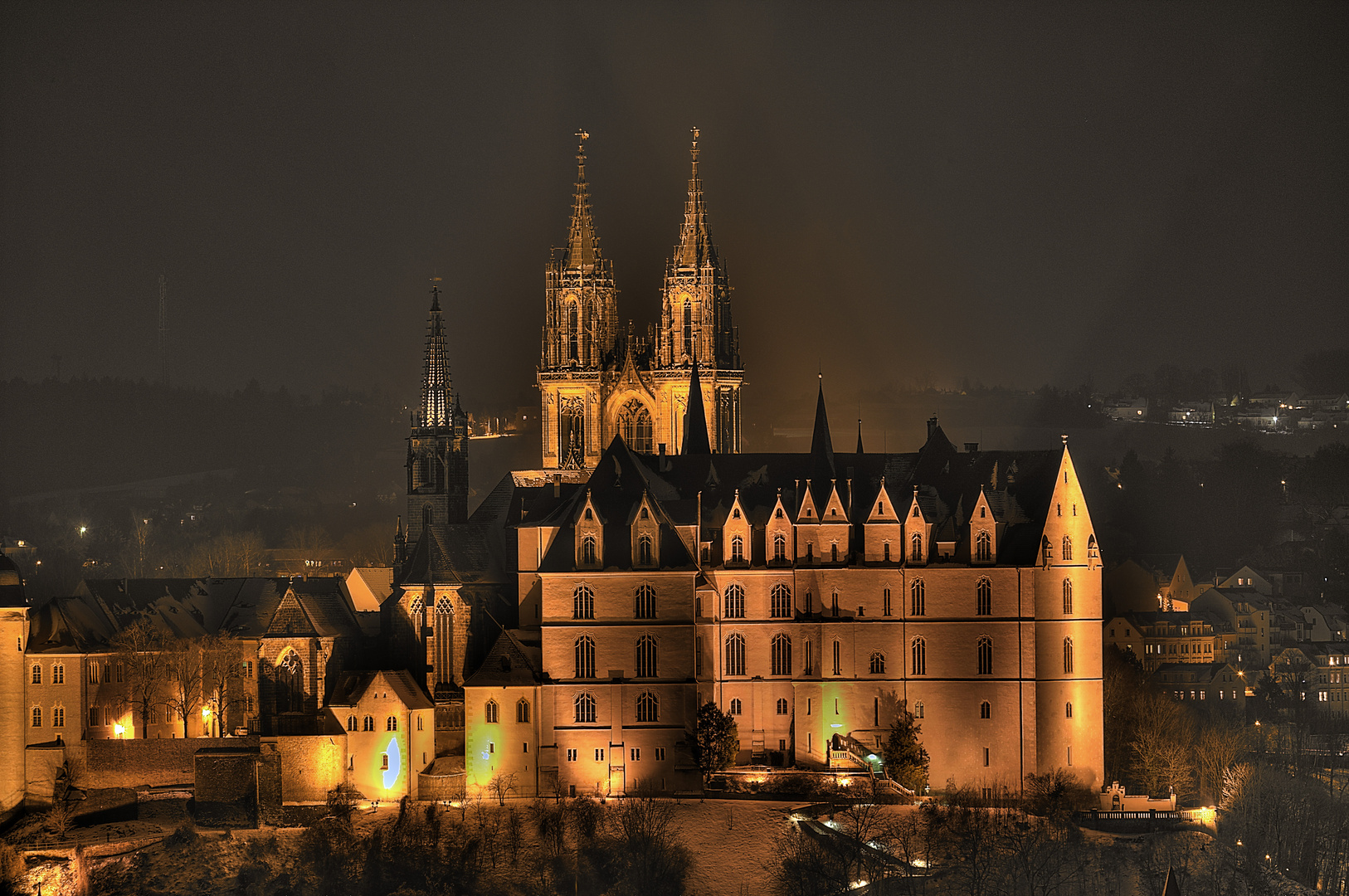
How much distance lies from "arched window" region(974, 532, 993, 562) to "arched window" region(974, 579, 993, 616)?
938mm

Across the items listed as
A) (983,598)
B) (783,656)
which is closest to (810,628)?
(783,656)

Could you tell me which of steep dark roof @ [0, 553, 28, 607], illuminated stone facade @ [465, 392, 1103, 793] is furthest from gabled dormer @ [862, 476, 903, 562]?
steep dark roof @ [0, 553, 28, 607]

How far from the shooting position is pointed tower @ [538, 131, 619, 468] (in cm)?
11550

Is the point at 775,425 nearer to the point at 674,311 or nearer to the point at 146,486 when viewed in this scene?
the point at 674,311

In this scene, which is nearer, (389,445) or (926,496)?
(926,496)

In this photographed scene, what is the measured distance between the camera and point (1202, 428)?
6063 inches

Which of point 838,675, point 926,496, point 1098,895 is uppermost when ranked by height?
point 926,496

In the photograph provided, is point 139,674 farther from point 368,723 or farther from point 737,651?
point 737,651

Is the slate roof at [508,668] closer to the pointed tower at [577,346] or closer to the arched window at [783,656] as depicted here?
the arched window at [783,656]

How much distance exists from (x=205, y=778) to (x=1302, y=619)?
71.2 m

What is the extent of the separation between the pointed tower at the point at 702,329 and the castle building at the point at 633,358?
0.16 ft

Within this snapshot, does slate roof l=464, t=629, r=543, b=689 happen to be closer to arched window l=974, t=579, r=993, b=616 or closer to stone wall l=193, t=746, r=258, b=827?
stone wall l=193, t=746, r=258, b=827

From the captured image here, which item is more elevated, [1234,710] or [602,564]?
[602,564]

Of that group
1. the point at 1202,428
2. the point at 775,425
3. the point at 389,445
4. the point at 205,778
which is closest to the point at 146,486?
the point at 389,445
